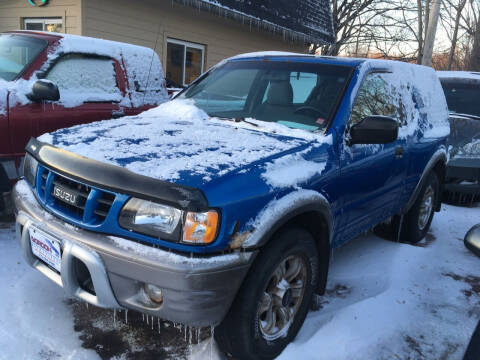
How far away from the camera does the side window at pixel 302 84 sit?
3109mm

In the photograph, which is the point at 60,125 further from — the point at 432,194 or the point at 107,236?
the point at 432,194

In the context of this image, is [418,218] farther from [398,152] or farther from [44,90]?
[44,90]

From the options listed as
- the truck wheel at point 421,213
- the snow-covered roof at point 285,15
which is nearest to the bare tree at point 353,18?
the snow-covered roof at point 285,15

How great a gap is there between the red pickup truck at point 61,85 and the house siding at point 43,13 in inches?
160

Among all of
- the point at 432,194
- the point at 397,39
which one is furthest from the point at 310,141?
the point at 397,39

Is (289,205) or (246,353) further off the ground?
(289,205)

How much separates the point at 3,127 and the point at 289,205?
298 cm

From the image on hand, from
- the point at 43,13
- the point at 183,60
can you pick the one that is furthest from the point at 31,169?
the point at 183,60

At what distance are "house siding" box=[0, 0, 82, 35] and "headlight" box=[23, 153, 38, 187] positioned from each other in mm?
6551

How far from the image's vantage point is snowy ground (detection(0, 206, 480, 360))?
7.97ft

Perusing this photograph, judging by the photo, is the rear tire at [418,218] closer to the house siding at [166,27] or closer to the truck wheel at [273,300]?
Result: the truck wheel at [273,300]

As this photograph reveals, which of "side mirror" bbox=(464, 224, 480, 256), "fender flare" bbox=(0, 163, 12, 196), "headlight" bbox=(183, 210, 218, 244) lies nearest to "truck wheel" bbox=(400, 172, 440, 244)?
"side mirror" bbox=(464, 224, 480, 256)

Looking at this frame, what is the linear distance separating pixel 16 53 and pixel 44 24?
19.0 feet

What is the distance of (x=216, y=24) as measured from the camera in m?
11.0
